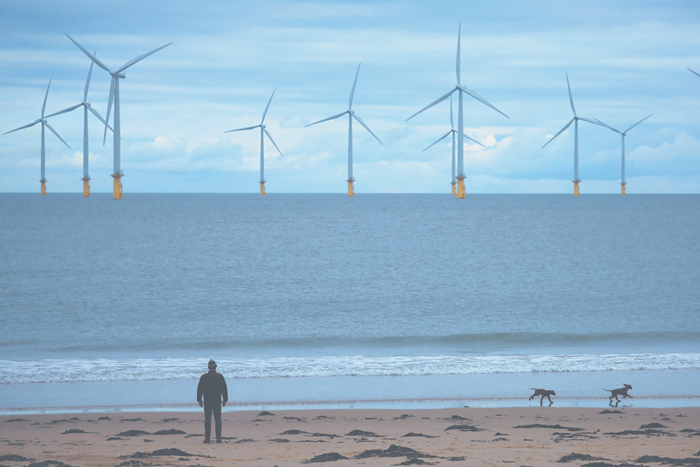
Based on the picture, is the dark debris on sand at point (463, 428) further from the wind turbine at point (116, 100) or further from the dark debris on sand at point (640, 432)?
the wind turbine at point (116, 100)

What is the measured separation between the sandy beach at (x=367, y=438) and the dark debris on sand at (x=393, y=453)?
20mm

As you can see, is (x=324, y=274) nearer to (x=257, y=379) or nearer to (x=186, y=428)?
(x=257, y=379)

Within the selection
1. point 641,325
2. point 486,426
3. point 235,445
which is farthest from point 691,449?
point 641,325

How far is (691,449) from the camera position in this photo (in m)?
13.5

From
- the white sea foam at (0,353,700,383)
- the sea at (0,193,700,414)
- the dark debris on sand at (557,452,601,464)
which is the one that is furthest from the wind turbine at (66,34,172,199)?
the dark debris on sand at (557,452,601,464)

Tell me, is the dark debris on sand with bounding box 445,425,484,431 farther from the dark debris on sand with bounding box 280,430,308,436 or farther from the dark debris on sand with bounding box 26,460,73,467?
the dark debris on sand with bounding box 26,460,73,467

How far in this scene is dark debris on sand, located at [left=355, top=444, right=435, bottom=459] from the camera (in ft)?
42.5

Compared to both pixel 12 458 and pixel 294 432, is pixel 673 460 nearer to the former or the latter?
pixel 294 432

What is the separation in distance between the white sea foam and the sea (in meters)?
0.11

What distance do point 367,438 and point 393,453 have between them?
5.73 feet

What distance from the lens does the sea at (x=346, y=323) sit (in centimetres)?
2120

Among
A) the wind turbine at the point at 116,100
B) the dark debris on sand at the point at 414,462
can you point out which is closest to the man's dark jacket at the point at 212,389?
the dark debris on sand at the point at 414,462

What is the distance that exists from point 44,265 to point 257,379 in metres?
51.7

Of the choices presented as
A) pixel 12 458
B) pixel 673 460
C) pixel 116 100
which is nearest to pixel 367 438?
A: pixel 673 460
